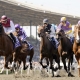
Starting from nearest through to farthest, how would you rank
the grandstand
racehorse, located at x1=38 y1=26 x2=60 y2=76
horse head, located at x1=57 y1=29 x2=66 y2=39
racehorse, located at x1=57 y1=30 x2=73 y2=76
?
racehorse, located at x1=38 y1=26 x2=60 y2=76 < horse head, located at x1=57 y1=29 x2=66 y2=39 < racehorse, located at x1=57 y1=30 x2=73 y2=76 < the grandstand

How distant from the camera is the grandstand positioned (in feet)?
163

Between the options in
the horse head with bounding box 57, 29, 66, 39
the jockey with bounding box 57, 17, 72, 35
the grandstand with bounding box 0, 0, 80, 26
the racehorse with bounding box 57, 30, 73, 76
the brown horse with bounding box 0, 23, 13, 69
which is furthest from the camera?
the grandstand with bounding box 0, 0, 80, 26

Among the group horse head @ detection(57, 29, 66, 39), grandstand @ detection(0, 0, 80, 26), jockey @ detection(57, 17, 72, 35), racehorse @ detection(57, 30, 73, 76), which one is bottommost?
racehorse @ detection(57, 30, 73, 76)

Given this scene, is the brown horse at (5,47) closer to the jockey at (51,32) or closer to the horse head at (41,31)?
the horse head at (41,31)

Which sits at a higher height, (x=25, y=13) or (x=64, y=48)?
(x=25, y=13)

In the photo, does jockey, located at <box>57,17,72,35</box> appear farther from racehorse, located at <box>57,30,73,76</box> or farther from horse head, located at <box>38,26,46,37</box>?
horse head, located at <box>38,26,46,37</box>

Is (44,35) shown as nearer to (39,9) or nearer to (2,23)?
(2,23)

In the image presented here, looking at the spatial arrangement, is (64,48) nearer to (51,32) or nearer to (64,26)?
(51,32)

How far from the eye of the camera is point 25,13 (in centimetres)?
5444

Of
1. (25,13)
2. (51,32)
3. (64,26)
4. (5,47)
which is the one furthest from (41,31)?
(25,13)

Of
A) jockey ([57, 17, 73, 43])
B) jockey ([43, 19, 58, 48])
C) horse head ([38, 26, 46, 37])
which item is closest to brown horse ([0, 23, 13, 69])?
horse head ([38, 26, 46, 37])

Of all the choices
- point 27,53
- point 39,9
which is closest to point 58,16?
point 39,9

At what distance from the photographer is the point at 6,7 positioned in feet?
167

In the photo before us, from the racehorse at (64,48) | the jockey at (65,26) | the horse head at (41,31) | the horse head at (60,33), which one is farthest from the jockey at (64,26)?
the horse head at (41,31)
